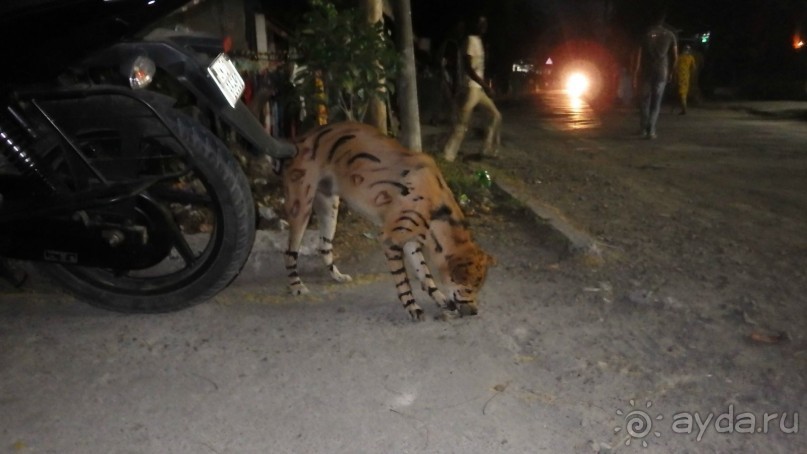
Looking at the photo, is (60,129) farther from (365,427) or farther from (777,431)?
(777,431)

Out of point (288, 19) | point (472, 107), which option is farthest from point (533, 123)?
point (472, 107)

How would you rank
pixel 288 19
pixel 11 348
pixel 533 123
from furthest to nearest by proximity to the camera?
pixel 533 123 < pixel 288 19 < pixel 11 348

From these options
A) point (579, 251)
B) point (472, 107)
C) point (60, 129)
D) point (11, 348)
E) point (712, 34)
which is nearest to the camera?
point (60, 129)

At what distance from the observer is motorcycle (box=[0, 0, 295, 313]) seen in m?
3.43

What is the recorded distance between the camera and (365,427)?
10.3ft

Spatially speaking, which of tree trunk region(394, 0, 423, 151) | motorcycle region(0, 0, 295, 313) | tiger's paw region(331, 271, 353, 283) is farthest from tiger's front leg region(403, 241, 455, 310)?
tree trunk region(394, 0, 423, 151)

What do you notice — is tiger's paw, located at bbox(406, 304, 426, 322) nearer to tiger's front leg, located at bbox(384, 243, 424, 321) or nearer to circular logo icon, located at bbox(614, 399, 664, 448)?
tiger's front leg, located at bbox(384, 243, 424, 321)

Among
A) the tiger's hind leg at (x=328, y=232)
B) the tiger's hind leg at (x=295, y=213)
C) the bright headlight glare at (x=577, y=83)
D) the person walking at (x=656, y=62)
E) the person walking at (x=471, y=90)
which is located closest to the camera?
the tiger's hind leg at (x=295, y=213)

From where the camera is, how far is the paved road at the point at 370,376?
3057mm

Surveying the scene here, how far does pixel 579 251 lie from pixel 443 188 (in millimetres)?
1469

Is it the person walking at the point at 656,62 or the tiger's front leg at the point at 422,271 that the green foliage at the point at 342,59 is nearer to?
the tiger's front leg at the point at 422,271

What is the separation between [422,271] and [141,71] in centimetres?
196

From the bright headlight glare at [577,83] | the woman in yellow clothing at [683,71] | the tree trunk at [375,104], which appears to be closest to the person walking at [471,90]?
the tree trunk at [375,104]

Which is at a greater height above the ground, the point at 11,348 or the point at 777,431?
the point at 11,348
